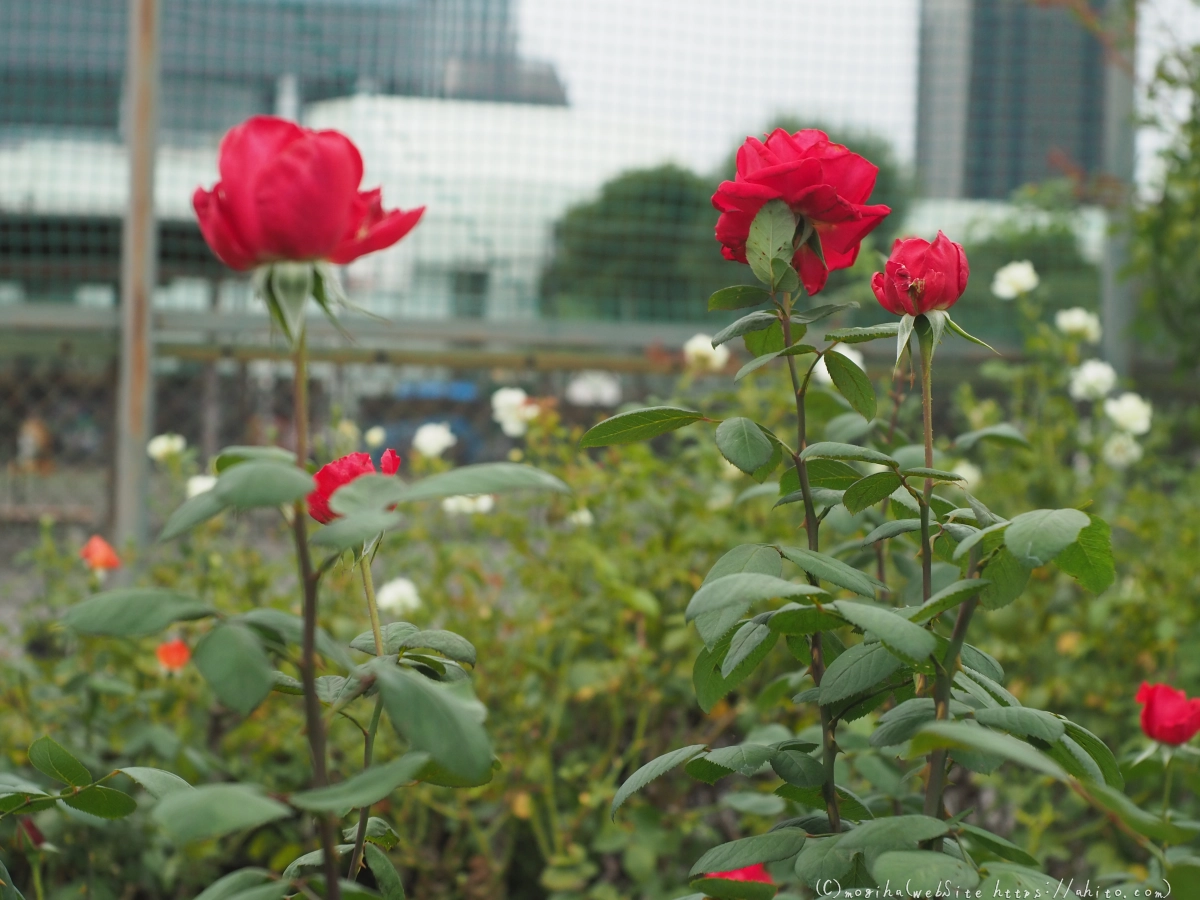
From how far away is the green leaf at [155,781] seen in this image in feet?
2.10

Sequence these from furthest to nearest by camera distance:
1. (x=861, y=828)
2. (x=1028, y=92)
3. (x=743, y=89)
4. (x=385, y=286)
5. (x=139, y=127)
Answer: (x=1028, y=92)
(x=743, y=89)
(x=385, y=286)
(x=139, y=127)
(x=861, y=828)

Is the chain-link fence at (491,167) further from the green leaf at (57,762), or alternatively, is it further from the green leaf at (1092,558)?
the green leaf at (1092,558)

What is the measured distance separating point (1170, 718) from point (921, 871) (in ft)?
2.31

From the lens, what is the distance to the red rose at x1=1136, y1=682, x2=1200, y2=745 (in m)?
1.06

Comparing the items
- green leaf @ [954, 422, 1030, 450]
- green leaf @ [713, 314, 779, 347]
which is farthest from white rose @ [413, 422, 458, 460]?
green leaf @ [713, 314, 779, 347]

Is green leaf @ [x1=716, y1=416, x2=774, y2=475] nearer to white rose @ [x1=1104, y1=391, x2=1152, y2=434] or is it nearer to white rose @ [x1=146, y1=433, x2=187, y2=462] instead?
white rose @ [x1=146, y1=433, x2=187, y2=462]

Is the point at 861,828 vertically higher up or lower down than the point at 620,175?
lower down

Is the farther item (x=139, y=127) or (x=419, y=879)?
(x=139, y=127)

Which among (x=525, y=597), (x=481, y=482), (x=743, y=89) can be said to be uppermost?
(x=743, y=89)

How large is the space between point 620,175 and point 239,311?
111cm

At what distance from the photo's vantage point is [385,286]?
9.16ft

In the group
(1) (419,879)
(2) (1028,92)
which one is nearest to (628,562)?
(1) (419,879)

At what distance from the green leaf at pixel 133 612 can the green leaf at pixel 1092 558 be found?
49 centimetres

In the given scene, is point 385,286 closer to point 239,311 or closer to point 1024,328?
point 239,311
